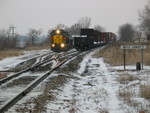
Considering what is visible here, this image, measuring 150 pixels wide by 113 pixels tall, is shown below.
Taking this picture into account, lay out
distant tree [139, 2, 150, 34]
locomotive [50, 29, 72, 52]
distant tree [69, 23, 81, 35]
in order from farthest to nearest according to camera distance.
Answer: distant tree [69, 23, 81, 35]
distant tree [139, 2, 150, 34]
locomotive [50, 29, 72, 52]

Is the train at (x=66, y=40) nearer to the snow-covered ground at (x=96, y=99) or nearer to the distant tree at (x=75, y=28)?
the snow-covered ground at (x=96, y=99)

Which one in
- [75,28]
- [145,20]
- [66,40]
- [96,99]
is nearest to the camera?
[96,99]

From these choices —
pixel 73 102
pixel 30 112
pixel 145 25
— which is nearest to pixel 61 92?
pixel 73 102

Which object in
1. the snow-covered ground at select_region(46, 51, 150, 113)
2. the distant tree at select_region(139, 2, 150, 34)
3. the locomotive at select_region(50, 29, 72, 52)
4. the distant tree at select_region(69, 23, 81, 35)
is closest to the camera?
the snow-covered ground at select_region(46, 51, 150, 113)

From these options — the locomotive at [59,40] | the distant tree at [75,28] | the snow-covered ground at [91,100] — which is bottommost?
the snow-covered ground at [91,100]

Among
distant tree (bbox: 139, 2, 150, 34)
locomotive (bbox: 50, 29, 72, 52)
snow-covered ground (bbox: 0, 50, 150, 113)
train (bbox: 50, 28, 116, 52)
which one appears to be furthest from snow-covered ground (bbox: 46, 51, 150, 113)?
distant tree (bbox: 139, 2, 150, 34)

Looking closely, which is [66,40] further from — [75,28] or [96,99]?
[75,28]

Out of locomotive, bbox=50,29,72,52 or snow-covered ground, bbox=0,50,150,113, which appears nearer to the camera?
snow-covered ground, bbox=0,50,150,113

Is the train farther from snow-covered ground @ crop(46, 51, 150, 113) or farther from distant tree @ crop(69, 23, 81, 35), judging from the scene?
distant tree @ crop(69, 23, 81, 35)

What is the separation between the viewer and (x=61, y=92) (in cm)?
1011

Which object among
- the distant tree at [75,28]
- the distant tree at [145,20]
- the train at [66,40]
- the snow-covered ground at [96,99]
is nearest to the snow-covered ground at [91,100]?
the snow-covered ground at [96,99]

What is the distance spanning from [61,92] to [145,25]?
2853 inches

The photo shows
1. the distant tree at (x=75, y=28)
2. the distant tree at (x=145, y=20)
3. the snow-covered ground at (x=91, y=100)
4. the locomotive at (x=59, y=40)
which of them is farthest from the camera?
the distant tree at (x=75, y=28)

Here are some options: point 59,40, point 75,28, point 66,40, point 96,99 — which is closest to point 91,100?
point 96,99
